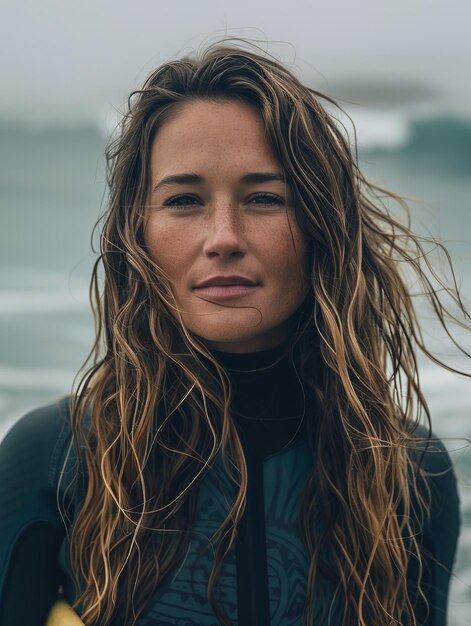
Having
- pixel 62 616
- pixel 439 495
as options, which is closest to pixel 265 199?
pixel 439 495

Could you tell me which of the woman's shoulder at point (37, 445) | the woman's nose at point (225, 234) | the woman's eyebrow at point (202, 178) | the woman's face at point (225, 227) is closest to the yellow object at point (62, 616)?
the woman's shoulder at point (37, 445)

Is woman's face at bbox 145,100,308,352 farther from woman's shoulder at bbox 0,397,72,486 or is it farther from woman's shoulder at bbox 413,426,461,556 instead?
woman's shoulder at bbox 413,426,461,556

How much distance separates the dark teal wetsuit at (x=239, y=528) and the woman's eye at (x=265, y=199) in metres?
0.31

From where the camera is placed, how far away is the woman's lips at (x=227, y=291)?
5.21ft

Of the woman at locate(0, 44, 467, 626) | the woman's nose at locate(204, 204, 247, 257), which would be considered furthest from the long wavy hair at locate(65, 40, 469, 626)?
the woman's nose at locate(204, 204, 247, 257)

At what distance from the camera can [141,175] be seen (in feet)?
5.68

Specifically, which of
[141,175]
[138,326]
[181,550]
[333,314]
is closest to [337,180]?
[333,314]

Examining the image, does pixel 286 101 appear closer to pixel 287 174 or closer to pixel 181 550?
pixel 287 174

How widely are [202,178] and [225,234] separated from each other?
0.13 meters

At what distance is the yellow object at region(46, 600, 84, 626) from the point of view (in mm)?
1590

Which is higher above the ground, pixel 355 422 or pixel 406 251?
pixel 406 251

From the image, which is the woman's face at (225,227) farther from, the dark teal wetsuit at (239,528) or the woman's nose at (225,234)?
the dark teal wetsuit at (239,528)

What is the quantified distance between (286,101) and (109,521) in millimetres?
898

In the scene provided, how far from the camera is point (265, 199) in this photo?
64.3 inches
